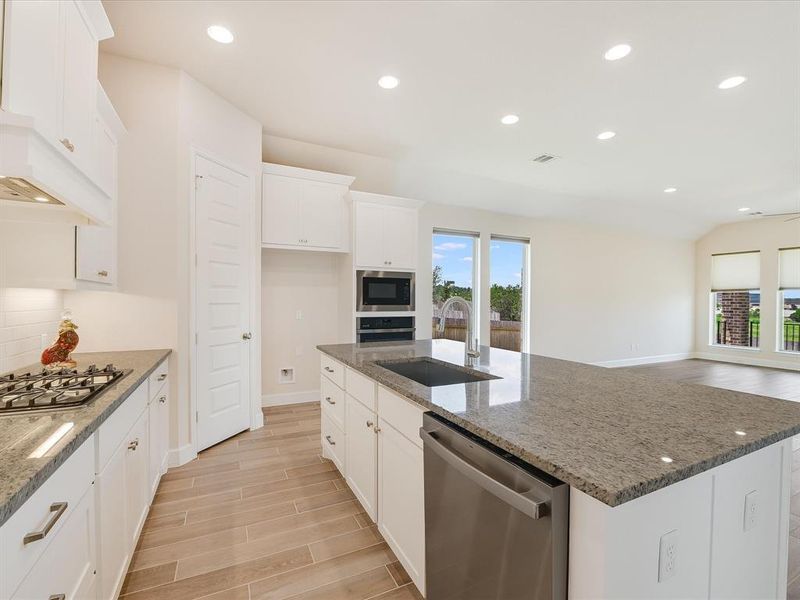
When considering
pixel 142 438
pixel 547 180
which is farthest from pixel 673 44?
pixel 142 438

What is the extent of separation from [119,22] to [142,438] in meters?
2.50

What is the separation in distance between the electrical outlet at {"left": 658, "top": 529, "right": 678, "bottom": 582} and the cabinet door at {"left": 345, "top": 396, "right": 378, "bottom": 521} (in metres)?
1.27

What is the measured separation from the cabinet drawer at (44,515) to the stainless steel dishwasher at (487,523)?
1067mm

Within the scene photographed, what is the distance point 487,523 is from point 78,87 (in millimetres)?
2348

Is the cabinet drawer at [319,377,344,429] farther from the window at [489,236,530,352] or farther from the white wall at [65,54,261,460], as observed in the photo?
the window at [489,236,530,352]

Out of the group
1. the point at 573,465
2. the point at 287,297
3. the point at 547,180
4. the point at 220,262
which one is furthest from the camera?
the point at 547,180

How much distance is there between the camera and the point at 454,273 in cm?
566

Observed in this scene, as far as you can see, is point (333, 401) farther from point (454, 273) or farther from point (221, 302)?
point (454, 273)

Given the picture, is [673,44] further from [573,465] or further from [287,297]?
[287,297]

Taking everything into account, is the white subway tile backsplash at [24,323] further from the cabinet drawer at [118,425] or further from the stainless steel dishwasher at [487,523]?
the stainless steel dishwasher at [487,523]

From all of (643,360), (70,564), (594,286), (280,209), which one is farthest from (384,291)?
(643,360)

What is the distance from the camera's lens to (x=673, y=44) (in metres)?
2.37

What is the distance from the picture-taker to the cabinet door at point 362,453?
6.35 ft

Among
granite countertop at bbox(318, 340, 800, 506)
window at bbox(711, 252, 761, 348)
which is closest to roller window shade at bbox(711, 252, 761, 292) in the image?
window at bbox(711, 252, 761, 348)
